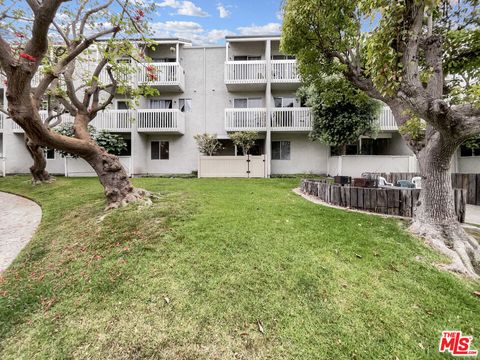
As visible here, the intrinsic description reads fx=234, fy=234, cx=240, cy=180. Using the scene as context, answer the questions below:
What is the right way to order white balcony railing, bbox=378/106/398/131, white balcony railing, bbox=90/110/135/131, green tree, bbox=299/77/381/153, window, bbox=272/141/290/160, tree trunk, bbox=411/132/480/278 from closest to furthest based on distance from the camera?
tree trunk, bbox=411/132/480/278, green tree, bbox=299/77/381/153, white balcony railing, bbox=378/106/398/131, white balcony railing, bbox=90/110/135/131, window, bbox=272/141/290/160

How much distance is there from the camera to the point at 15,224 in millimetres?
6074

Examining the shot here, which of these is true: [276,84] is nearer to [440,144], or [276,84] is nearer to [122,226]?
[440,144]

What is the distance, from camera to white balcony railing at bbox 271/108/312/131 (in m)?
13.6

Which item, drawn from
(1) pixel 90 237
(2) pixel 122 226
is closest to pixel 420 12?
(2) pixel 122 226

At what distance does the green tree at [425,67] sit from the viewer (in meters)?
3.50

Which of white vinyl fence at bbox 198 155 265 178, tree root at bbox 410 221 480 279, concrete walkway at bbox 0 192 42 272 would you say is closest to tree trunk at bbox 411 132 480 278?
tree root at bbox 410 221 480 279

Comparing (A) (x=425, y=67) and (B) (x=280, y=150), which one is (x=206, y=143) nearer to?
(B) (x=280, y=150)

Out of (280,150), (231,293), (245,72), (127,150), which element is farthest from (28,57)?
(280,150)

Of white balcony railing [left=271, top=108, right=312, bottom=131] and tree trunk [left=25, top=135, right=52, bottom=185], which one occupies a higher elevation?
white balcony railing [left=271, top=108, right=312, bottom=131]

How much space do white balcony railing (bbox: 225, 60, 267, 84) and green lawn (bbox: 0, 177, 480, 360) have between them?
11300mm

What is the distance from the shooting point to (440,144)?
4.05 metres

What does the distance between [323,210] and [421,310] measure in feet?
10.3

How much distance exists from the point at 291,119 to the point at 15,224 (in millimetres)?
12656

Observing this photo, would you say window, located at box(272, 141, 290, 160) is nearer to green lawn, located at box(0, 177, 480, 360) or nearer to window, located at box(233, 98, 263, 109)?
window, located at box(233, 98, 263, 109)
